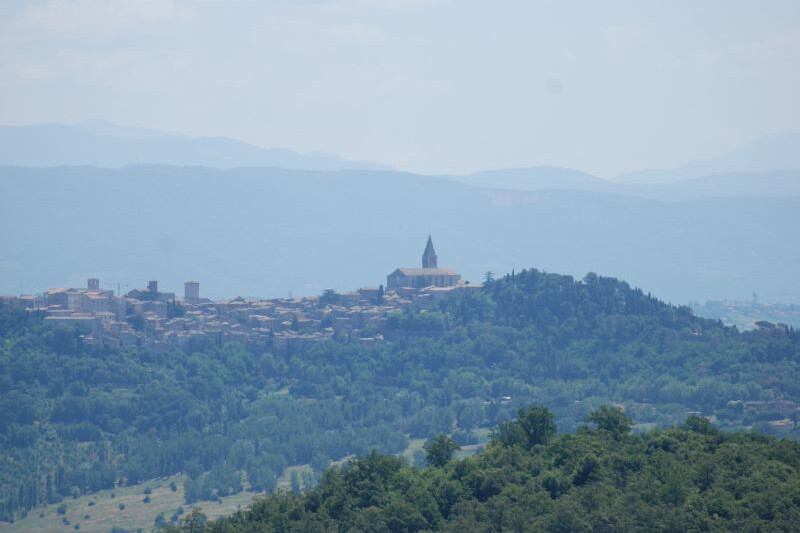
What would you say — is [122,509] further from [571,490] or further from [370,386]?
[571,490]

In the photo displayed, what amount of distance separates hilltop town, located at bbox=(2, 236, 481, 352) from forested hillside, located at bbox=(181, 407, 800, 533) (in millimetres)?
85424

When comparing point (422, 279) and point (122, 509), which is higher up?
point (422, 279)

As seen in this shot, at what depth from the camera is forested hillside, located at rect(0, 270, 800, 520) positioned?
119688 mm

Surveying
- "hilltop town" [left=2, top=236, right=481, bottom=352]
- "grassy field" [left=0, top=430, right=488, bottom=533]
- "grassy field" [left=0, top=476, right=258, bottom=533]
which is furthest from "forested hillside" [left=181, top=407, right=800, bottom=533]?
"hilltop town" [left=2, top=236, right=481, bottom=352]

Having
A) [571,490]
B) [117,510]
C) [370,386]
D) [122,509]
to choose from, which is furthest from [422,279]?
[571,490]

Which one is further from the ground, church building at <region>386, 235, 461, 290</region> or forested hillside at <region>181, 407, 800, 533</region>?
church building at <region>386, 235, 461, 290</region>

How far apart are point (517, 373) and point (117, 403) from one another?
3313cm

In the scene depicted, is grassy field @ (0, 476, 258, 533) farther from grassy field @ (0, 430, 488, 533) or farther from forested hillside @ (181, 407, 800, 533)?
forested hillside @ (181, 407, 800, 533)

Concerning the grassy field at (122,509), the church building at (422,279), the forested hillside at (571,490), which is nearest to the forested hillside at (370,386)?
the grassy field at (122,509)

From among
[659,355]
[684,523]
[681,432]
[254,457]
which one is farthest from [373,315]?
[684,523]

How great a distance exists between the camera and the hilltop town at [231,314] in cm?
15088

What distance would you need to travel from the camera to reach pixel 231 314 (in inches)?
6457

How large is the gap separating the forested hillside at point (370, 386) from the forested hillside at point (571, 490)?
48961mm

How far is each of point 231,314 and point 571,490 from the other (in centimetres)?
10785
